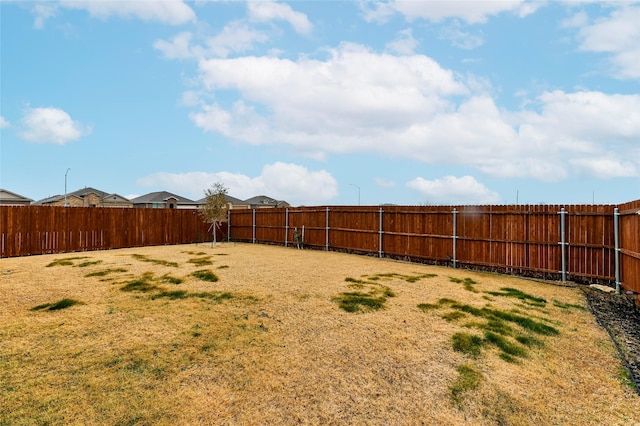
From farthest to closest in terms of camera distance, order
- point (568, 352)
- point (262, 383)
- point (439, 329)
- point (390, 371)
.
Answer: point (439, 329)
point (568, 352)
point (390, 371)
point (262, 383)

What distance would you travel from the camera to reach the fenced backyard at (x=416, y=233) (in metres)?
9.22

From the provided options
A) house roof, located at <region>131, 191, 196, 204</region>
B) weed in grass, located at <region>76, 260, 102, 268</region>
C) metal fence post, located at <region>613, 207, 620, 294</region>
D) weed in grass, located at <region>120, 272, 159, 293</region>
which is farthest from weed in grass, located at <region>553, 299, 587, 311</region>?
house roof, located at <region>131, 191, 196, 204</region>

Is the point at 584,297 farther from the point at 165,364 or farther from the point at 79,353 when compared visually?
the point at 79,353

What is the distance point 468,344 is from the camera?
5.03 meters

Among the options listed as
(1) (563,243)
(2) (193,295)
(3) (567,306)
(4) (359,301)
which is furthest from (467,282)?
(2) (193,295)

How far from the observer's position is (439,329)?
5.60m

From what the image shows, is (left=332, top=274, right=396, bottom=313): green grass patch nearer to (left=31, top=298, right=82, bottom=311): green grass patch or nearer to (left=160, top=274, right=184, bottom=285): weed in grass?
(left=160, top=274, right=184, bottom=285): weed in grass

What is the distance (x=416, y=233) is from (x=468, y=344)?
27.3 ft

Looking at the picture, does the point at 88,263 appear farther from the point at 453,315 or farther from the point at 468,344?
the point at 468,344

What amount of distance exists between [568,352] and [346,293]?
4141 millimetres

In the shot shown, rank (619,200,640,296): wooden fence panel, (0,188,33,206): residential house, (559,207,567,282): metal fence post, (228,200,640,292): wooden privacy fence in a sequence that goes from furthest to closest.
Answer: (0,188,33,206): residential house, (559,207,567,282): metal fence post, (228,200,640,292): wooden privacy fence, (619,200,640,296): wooden fence panel

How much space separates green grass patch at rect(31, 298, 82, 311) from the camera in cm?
657

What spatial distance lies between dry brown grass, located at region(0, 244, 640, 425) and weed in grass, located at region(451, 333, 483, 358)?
0.09 m

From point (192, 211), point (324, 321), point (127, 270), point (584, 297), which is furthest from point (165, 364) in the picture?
point (192, 211)
